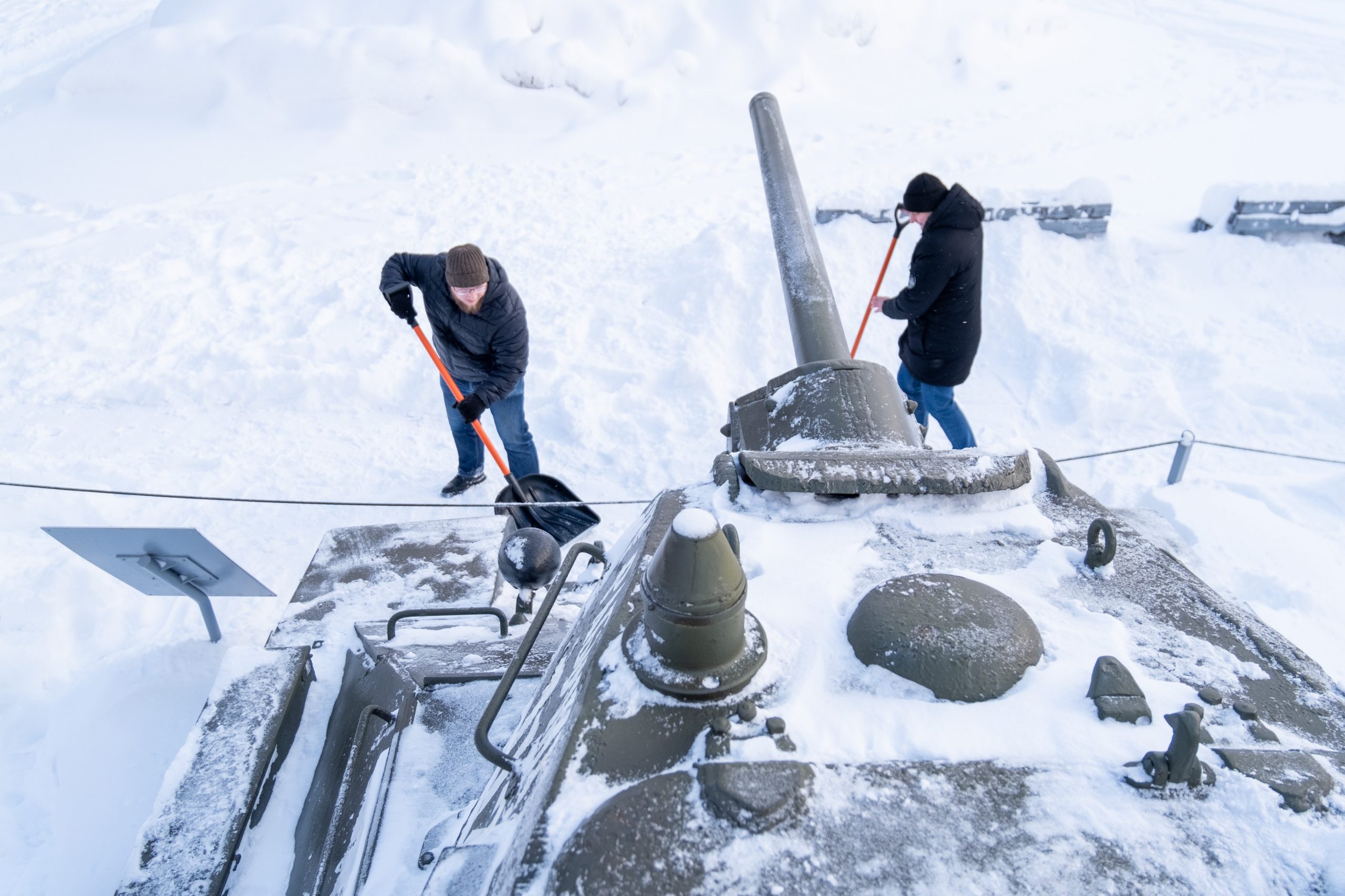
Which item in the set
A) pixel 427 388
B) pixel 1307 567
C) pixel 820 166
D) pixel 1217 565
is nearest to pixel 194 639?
pixel 427 388

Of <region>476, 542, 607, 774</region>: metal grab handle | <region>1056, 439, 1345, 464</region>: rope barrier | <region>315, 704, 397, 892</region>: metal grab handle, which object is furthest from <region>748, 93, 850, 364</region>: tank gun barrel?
<region>315, 704, 397, 892</region>: metal grab handle

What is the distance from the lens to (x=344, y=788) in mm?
2477

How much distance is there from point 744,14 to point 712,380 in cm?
869

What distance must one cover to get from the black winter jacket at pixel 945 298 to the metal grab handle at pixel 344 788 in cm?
355

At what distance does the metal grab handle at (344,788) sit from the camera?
2266 millimetres

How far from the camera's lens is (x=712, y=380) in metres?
6.46

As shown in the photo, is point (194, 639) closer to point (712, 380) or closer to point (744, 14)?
point (712, 380)

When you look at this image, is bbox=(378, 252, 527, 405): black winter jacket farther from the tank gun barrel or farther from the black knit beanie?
the black knit beanie

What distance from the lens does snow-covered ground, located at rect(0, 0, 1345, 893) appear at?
15.2 feet

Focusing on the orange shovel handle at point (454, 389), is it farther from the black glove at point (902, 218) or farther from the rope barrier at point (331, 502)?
the black glove at point (902, 218)

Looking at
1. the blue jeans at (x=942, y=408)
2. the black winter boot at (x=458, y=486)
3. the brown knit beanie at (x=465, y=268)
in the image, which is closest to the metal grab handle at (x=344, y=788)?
the brown knit beanie at (x=465, y=268)

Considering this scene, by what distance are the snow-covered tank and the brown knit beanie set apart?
1.83 m

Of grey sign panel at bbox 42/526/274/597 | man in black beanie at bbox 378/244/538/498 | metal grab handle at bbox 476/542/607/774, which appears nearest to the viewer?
metal grab handle at bbox 476/542/607/774

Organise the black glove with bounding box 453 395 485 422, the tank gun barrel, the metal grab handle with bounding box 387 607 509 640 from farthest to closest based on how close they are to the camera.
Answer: the black glove with bounding box 453 395 485 422, the tank gun barrel, the metal grab handle with bounding box 387 607 509 640
